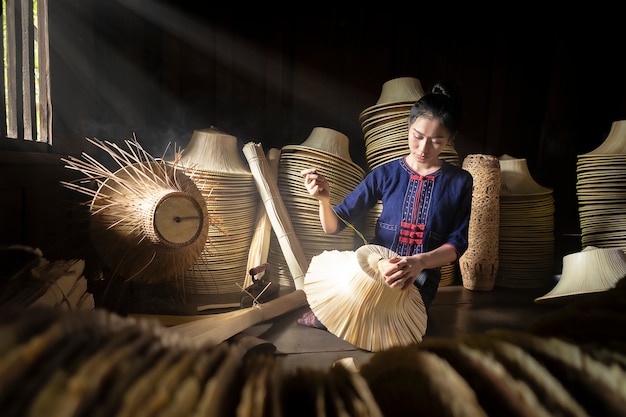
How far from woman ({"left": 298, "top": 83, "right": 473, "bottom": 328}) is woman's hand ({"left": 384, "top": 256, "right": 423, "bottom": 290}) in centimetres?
2

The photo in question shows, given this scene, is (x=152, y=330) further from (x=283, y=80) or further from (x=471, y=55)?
(x=471, y=55)

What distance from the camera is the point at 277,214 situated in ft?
7.09

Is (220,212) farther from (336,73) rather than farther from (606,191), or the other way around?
(606,191)

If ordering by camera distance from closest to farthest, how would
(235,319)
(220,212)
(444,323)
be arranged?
(235,319) < (444,323) < (220,212)

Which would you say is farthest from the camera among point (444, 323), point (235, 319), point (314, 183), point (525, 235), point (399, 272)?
point (525, 235)

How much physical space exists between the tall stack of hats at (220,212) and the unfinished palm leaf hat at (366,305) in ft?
2.55

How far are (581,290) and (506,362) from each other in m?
2.02

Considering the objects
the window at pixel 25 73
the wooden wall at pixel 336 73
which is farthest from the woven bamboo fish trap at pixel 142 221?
the wooden wall at pixel 336 73

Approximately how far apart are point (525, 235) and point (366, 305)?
1.69 meters

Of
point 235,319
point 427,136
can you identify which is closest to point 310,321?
point 235,319

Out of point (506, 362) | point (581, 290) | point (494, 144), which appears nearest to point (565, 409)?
point (506, 362)

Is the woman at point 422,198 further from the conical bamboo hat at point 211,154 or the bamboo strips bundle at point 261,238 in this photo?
the conical bamboo hat at point 211,154

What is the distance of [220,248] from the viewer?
213 centimetres

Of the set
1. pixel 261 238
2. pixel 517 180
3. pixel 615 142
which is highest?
pixel 615 142
